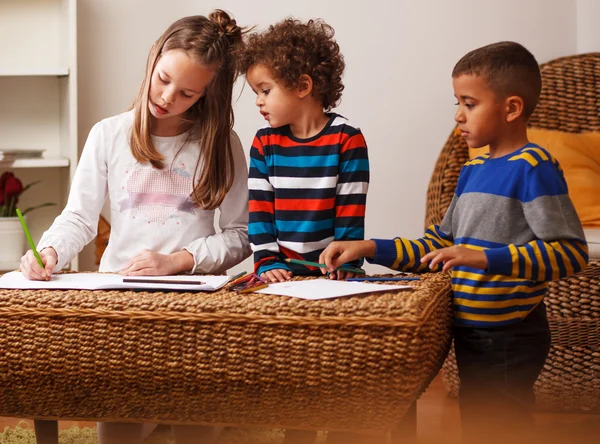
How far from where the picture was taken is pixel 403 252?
4.02ft

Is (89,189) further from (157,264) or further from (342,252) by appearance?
(342,252)

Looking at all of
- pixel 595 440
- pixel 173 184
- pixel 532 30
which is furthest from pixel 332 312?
pixel 532 30

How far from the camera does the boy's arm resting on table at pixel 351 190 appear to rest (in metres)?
1.28

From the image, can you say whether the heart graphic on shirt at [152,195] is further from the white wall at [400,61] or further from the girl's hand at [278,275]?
the white wall at [400,61]

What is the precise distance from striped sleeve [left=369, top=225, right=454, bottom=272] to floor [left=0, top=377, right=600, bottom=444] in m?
0.51

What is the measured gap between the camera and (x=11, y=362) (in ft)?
3.24

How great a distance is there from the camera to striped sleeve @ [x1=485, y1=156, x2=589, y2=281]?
106 centimetres

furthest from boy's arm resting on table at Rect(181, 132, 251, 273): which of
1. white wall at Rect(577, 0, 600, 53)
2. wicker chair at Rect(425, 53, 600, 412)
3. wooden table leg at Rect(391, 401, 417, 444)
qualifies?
white wall at Rect(577, 0, 600, 53)

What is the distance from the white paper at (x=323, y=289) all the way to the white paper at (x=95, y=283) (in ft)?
0.30

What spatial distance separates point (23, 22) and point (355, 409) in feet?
6.32

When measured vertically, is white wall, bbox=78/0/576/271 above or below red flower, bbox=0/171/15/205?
above

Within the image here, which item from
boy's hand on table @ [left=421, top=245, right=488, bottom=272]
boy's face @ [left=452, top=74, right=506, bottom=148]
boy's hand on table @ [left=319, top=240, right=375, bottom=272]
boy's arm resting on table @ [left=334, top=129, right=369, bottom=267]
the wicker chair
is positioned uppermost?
boy's face @ [left=452, top=74, right=506, bottom=148]

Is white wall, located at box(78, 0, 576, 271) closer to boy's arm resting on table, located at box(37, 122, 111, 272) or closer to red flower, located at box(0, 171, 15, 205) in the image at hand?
red flower, located at box(0, 171, 15, 205)

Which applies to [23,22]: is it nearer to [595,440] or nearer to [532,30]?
[532,30]
